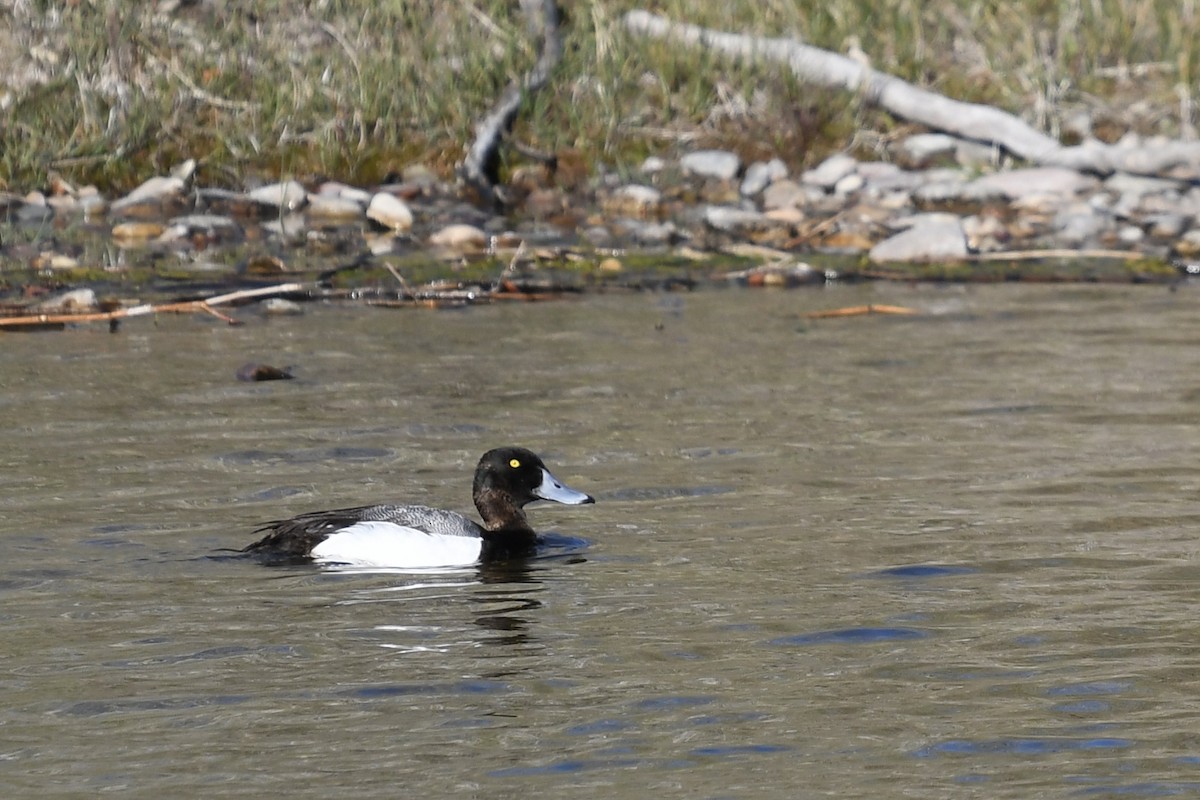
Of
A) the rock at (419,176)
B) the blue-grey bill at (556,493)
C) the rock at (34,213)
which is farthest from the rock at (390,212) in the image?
the blue-grey bill at (556,493)

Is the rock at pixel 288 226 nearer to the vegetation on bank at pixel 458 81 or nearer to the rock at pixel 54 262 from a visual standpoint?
→ the vegetation on bank at pixel 458 81

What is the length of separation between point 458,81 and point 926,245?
485cm

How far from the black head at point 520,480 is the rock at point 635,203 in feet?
29.3

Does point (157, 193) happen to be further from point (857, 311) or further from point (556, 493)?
point (556, 493)

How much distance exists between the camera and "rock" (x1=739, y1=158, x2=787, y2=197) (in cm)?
1714

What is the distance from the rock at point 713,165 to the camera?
687 inches

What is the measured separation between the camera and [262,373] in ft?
35.6

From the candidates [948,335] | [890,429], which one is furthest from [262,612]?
[948,335]

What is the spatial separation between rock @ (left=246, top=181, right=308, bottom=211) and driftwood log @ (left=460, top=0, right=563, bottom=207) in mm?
1376

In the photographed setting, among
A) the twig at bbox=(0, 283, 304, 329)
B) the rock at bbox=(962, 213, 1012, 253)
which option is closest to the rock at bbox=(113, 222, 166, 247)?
the twig at bbox=(0, 283, 304, 329)

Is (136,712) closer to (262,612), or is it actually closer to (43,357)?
(262,612)

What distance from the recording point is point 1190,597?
6520 millimetres

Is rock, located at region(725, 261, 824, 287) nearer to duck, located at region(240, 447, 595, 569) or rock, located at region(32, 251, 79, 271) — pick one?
rock, located at region(32, 251, 79, 271)

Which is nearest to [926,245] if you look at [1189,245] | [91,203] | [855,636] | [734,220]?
[734,220]
